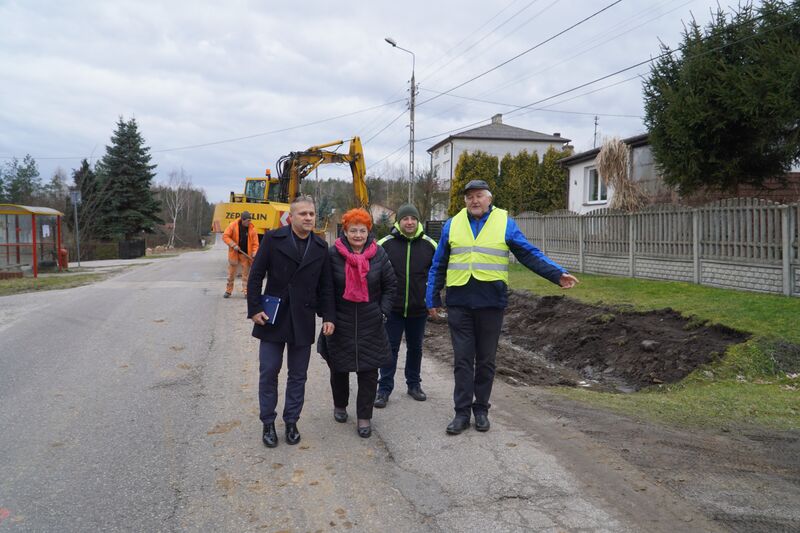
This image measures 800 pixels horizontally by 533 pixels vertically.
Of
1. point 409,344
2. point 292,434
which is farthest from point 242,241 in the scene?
point 292,434

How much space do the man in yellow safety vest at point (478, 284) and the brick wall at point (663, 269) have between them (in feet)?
29.2

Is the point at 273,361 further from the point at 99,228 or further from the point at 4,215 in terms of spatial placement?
the point at 99,228

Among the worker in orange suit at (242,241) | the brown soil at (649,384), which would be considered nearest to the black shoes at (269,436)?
the brown soil at (649,384)

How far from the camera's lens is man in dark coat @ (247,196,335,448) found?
16.0 ft

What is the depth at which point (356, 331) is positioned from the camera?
5.12 metres

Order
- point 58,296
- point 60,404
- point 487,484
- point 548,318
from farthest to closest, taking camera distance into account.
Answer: point 58,296 → point 548,318 → point 60,404 → point 487,484

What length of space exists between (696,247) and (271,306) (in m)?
10.2

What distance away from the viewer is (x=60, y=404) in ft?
19.5

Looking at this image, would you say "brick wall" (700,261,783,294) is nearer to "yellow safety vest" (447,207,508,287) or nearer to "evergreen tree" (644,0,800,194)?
"evergreen tree" (644,0,800,194)

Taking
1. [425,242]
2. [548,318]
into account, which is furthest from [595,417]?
[548,318]

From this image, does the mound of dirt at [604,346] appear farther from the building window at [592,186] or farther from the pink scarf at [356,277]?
the building window at [592,186]

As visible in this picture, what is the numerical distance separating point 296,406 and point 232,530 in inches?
60.5

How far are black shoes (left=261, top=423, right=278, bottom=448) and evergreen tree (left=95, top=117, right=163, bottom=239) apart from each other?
42958 millimetres

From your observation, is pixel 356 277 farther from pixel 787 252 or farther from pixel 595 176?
pixel 595 176
